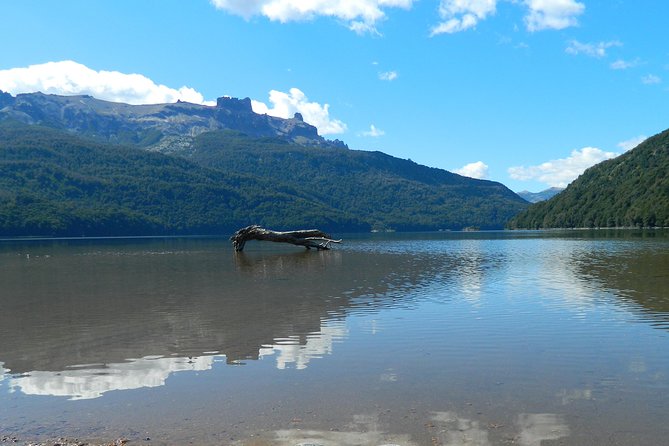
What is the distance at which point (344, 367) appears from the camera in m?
14.4

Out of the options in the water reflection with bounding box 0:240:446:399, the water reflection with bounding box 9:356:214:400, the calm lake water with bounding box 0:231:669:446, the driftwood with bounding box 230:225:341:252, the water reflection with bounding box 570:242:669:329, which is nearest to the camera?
the calm lake water with bounding box 0:231:669:446

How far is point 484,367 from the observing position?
14.1 meters

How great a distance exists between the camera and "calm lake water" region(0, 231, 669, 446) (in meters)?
10.1

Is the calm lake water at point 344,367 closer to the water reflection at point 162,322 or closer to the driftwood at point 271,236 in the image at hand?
the water reflection at point 162,322

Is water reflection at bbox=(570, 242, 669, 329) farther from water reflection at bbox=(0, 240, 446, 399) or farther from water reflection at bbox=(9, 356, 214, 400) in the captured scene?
water reflection at bbox=(9, 356, 214, 400)

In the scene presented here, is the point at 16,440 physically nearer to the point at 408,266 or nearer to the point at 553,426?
the point at 553,426

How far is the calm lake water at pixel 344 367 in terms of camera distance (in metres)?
10.1

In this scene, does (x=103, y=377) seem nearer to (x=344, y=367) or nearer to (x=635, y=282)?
(x=344, y=367)

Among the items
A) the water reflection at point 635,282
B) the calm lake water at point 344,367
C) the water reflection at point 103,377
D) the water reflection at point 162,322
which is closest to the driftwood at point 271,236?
the water reflection at point 162,322

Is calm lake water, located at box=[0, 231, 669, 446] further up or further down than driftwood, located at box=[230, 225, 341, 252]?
further down

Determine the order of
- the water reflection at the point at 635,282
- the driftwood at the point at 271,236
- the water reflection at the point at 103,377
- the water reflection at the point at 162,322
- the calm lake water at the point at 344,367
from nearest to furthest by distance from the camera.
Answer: the calm lake water at the point at 344,367 < the water reflection at the point at 103,377 < the water reflection at the point at 162,322 < the water reflection at the point at 635,282 < the driftwood at the point at 271,236

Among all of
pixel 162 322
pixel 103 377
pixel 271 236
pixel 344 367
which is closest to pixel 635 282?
pixel 344 367

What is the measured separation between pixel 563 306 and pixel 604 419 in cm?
1494

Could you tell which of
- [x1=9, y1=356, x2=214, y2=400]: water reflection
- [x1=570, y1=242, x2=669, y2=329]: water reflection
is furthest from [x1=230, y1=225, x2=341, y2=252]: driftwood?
[x1=9, y1=356, x2=214, y2=400]: water reflection
